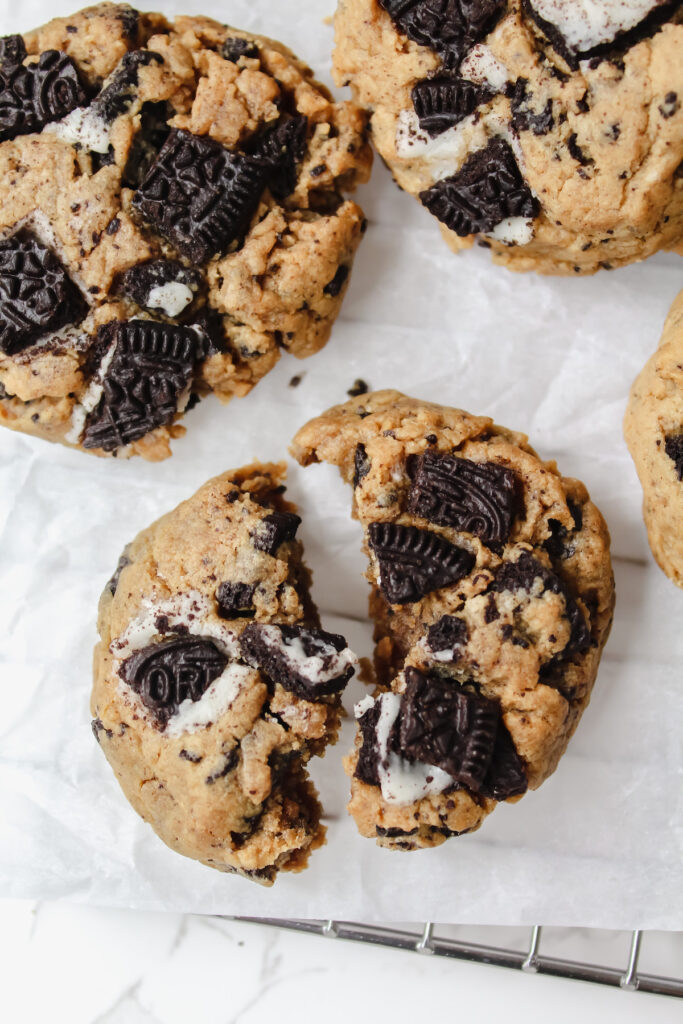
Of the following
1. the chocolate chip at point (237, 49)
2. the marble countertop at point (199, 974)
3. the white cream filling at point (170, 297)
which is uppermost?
the chocolate chip at point (237, 49)

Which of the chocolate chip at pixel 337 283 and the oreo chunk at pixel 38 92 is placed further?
the chocolate chip at pixel 337 283

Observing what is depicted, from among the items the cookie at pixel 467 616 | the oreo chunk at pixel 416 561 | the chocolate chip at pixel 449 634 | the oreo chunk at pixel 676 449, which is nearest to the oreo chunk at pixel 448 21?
the cookie at pixel 467 616

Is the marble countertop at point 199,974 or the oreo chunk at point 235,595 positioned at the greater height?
the oreo chunk at point 235,595

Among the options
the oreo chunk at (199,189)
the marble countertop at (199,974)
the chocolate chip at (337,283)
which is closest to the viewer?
the oreo chunk at (199,189)

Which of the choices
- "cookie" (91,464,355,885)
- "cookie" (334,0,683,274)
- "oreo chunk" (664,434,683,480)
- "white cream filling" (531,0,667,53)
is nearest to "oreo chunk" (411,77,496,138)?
"cookie" (334,0,683,274)

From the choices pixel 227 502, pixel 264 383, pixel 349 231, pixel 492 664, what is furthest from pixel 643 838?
pixel 349 231

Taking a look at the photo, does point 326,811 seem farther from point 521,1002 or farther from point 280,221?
point 280,221

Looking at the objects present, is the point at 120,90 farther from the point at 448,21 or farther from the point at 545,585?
the point at 545,585

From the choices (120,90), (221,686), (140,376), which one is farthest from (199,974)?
(120,90)

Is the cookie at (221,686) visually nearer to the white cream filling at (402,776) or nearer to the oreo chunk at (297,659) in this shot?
the oreo chunk at (297,659)
